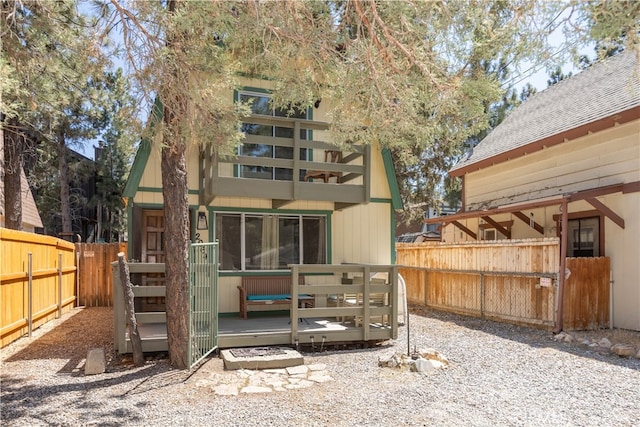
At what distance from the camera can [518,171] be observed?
12.4 m

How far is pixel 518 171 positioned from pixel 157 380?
1050cm

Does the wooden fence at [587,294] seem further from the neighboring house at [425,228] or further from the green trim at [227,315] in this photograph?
the neighboring house at [425,228]

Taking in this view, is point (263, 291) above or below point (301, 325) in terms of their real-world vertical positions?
above

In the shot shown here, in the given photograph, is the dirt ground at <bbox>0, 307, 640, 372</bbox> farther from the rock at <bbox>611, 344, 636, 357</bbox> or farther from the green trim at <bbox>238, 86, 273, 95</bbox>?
the green trim at <bbox>238, 86, 273, 95</bbox>

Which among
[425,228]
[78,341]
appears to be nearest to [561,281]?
[78,341]

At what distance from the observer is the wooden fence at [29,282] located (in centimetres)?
699

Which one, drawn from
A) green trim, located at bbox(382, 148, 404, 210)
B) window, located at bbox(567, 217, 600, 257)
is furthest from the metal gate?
window, located at bbox(567, 217, 600, 257)

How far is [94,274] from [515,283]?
1036 centimetres

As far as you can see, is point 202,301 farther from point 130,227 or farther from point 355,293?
point 130,227

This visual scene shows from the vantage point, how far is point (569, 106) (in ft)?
38.0

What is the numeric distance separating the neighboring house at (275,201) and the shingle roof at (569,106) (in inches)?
179

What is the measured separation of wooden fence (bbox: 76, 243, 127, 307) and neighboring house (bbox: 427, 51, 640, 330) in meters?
9.75

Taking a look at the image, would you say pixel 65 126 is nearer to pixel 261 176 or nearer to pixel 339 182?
pixel 261 176

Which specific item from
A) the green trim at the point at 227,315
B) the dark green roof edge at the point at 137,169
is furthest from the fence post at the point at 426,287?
the dark green roof edge at the point at 137,169
